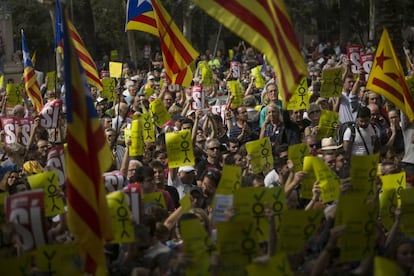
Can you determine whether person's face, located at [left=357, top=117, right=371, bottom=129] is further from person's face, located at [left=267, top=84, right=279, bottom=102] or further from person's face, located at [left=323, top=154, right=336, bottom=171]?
person's face, located at [left=323, top=154, right=336, bottom=171]

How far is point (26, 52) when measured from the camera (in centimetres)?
2041

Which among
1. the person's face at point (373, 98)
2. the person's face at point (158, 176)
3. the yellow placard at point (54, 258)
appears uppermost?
the person's face at point (373, 98)

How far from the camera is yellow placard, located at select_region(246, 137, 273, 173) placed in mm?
12516

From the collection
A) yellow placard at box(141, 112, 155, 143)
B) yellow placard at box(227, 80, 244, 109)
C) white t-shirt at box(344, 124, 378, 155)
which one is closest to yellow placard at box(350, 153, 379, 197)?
white t-shirt at box(344, 124, 378, 155)

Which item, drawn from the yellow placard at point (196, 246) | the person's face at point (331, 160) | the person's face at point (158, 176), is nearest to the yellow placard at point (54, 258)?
the yellow placard at point (196, 246)

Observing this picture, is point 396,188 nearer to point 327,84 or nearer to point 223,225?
point 223,225

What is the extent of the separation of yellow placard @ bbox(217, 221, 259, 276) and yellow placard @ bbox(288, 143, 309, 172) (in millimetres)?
3503

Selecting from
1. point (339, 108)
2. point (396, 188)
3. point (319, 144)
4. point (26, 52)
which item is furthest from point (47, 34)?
point (396, 188)

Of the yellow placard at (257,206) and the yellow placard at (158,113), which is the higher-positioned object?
the yellow placard at (158,113)

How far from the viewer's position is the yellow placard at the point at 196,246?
7902mm

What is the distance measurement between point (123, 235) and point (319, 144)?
5.31 m

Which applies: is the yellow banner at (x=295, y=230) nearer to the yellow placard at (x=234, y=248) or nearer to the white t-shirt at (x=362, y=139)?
the yellow placard at (x=234, y=248)

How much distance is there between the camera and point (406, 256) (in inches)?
333

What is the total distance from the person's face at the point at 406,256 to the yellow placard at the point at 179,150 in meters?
4.34
